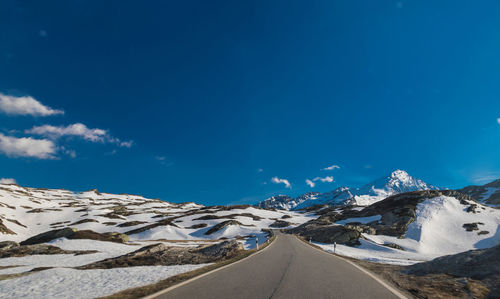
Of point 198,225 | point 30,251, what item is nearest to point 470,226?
point 198,225

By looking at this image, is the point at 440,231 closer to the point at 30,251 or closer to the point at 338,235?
the point at 338,235

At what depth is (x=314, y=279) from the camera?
9.23 metres

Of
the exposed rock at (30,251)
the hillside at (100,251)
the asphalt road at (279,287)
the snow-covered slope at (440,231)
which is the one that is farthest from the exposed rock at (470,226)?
the exposed rock at (30,251)

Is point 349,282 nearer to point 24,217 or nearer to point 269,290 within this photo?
point 269,290

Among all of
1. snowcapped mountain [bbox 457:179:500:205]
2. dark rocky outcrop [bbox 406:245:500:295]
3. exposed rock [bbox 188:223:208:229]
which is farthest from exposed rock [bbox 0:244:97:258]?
snowcapped mountain [bbox 457:179:500:205]

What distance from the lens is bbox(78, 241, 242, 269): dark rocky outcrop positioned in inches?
663

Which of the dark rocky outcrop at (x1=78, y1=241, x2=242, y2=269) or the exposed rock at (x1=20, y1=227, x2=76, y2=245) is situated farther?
the exposed rock at (x1=20, y1=227, x2=76, y2=245)

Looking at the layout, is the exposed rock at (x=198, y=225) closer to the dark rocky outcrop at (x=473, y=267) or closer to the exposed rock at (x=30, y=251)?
the exposed rock at (x=30, y=251)

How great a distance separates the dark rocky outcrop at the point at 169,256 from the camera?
16.8 metres

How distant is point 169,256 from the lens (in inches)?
730

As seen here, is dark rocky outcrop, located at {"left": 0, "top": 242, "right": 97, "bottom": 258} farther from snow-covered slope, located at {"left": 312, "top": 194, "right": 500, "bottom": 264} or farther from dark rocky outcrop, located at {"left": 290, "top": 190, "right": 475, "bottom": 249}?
dark rocky outcrop, located at {"left": 290, "top": 190, "right": 475, "bottom": 249}

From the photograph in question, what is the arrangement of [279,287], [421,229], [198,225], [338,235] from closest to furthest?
[279,287], [338,235], [421,229], [198,225]

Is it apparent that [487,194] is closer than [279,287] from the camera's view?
No

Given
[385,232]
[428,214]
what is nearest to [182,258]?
[385,232]
